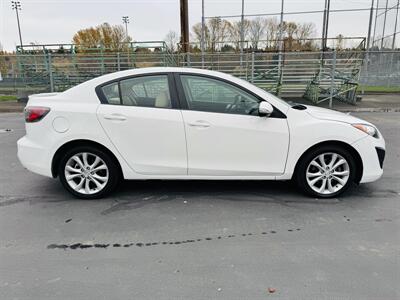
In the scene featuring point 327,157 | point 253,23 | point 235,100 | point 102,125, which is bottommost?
point 327,157

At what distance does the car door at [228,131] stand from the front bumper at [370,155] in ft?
2.92

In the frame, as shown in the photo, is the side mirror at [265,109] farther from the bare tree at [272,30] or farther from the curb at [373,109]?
the bare tree at [272,30]

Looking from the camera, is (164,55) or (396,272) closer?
(396,272)

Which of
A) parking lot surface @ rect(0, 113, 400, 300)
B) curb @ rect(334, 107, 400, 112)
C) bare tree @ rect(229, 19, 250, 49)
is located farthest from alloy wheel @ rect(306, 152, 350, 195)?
bare tree @ rect(229, 19, 250, 49)

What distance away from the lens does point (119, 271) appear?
2619 millimetres

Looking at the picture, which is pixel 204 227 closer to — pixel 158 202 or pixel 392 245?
pixel 158 202

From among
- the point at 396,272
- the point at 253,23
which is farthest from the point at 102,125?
the point at 253,23

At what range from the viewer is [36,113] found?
12.8 ft

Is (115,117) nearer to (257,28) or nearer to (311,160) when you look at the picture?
(311,160)

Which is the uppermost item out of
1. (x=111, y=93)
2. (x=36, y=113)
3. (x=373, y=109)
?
(x=111, y=93)

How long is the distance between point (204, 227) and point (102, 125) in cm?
167

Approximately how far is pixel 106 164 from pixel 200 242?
161 cm

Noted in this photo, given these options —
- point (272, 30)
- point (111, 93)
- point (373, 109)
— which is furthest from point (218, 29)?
point (111, 93)

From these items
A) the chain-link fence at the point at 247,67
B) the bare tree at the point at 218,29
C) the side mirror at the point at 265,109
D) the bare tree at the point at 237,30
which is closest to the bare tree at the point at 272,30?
the bare tree at the point at 237,30
